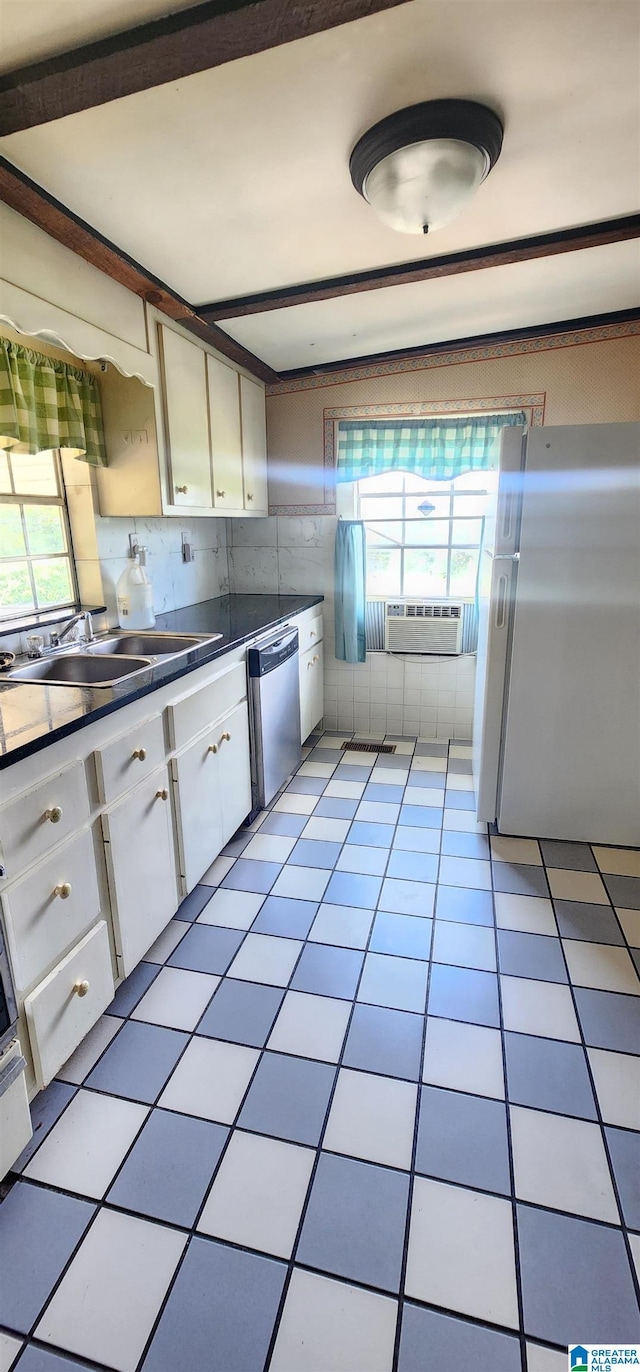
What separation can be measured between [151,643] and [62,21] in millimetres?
1666

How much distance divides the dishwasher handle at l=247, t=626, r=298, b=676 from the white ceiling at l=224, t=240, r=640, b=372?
1361 millimetres

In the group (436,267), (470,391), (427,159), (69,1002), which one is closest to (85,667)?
(69,1002)

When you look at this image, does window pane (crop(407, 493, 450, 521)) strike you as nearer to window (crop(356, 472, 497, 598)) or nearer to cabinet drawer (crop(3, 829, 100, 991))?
window (crop(356, 472, 497, 598))

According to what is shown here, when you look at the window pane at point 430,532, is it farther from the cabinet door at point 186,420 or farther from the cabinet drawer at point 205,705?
the cabinet drawer at point 205,705

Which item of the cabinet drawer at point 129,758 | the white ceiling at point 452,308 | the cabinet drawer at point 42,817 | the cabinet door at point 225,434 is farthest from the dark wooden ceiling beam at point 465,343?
the cabinet drawer at point 42,817

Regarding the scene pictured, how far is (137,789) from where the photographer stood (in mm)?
1688

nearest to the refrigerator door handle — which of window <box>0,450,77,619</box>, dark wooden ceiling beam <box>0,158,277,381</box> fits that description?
dark wooden ceiling beam <box>0,158,277,381</box>

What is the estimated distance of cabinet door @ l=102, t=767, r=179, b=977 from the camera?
5.24ft

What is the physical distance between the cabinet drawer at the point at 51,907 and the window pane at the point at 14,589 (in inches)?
41.5

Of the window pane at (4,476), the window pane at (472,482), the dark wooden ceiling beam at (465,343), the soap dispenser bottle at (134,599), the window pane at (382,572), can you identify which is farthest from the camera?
the window pane at (382,572)

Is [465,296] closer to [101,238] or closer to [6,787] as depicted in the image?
[101,238]

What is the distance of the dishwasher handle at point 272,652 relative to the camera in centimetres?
249

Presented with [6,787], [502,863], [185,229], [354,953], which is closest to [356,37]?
[185,229]

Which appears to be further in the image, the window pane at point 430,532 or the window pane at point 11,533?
the window pane at point 430,532
